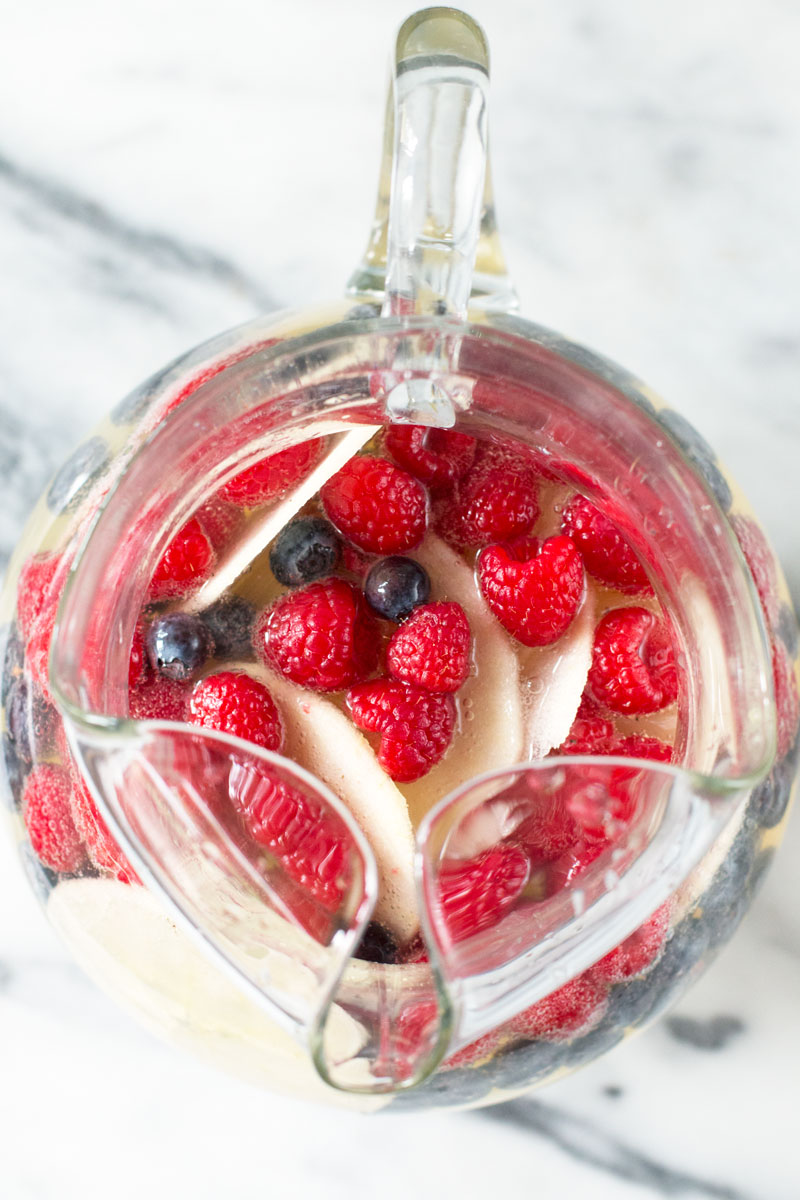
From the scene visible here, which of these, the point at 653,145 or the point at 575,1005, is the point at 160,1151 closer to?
the point at 575,1005

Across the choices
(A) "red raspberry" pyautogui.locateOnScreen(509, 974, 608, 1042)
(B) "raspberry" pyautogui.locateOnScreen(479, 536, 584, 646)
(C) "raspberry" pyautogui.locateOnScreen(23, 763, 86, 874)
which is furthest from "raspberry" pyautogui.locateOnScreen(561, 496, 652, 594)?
(C) "raspberry" pyautogui.locateOnScreen(23, 763, 86, 874)

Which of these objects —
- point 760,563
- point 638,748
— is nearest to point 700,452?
point 760,563

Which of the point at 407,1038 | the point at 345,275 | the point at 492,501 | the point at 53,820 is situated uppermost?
the point at 345,275

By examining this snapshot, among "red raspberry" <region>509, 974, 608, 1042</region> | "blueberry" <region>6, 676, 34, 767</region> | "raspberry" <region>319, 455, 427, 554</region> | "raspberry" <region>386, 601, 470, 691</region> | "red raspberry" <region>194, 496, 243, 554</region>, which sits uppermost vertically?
"raspberry" <region>319, 455, 427, 554</region>

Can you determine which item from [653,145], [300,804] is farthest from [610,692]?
[653,145]

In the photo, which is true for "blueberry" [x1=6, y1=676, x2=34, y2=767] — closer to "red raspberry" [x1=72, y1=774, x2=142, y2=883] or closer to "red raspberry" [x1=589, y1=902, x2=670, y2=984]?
"red raspberry" [x1=72, y1=774, x2=142, y2=883]

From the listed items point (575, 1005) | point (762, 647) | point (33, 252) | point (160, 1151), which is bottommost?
point (160, 1151)

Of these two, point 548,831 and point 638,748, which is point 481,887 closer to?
point 548,831
